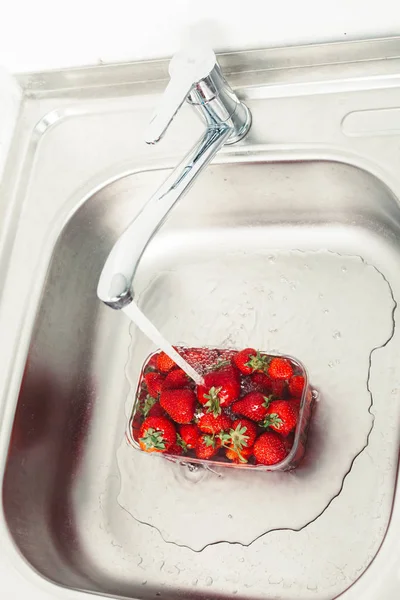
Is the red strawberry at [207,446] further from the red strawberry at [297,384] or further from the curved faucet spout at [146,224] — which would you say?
the curved faucet spout at [146,224]

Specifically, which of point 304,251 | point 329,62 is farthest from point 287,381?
point 329,62

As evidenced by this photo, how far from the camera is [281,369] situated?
0.89 m

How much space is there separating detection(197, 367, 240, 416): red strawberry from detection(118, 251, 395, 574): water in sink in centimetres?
11

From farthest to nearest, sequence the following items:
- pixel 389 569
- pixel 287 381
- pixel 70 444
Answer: pixel 70 444, pixel 287 381, pixel 389 569

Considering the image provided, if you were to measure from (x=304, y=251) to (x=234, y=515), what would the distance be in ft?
1.26

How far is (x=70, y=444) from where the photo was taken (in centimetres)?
99

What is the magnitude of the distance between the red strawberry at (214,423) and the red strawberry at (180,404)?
2 centimetres

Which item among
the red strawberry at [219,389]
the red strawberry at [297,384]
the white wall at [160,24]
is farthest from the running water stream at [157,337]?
the white wall at [160,24]

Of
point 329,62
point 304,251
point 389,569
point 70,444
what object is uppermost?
point 329,62

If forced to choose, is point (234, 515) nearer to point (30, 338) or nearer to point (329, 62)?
A: point (30, 338)

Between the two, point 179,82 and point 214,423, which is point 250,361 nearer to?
point 214,423

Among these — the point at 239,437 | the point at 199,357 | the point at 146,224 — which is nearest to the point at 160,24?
the point at 146,224

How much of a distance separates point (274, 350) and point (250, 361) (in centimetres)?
10

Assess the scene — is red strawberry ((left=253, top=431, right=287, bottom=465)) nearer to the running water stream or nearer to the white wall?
the running water stream
